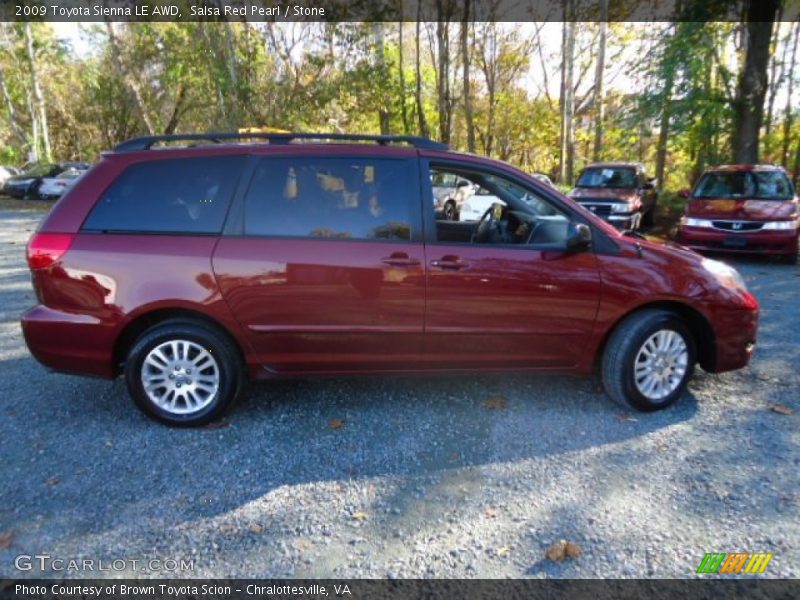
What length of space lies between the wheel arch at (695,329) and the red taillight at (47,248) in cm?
357

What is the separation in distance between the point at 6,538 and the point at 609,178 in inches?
522

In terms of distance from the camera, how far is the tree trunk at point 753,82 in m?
12.3

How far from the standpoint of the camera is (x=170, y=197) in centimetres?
346

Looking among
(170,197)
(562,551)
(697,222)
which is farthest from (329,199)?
(697,222)

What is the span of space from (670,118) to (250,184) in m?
13.8

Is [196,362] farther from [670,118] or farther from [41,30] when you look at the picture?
[41,30]

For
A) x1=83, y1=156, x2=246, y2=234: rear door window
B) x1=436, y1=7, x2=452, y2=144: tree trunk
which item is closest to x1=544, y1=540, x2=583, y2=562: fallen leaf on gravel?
x1=83, y1=156, x2=246, y2=234: rear door window

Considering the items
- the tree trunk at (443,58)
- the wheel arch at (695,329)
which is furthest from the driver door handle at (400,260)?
the tree trunk at (443,58)

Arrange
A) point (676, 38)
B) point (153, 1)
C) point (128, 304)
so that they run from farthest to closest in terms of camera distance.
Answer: point (153, 1), point (676, 38), point (128, 304)

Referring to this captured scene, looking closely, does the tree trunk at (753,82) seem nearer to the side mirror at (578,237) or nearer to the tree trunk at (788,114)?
the tree trunk at (788,114)

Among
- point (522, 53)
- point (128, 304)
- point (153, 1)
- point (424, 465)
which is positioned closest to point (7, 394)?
point (128, 304)

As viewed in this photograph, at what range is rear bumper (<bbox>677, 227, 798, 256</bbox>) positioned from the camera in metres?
8.88

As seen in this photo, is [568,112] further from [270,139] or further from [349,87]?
[270,139]

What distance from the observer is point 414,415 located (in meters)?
3.72
